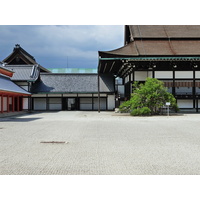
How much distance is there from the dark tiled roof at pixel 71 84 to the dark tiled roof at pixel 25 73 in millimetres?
1539

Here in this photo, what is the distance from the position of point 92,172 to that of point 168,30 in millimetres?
22916

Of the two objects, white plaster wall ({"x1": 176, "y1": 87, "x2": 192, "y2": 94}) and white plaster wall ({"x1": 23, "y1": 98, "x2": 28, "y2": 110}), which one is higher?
white plaster wall ({"x1": 176, "y1": 87, "x2": 192, "y2": 94})

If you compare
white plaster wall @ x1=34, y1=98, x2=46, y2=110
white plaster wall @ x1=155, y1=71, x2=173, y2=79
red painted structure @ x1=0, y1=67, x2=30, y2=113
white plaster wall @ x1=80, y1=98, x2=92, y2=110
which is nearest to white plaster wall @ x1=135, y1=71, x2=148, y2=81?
white plaster wall @ x1=155, y1=71, x2=173, y2=79

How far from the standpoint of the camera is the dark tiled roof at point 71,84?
26172 millimetres

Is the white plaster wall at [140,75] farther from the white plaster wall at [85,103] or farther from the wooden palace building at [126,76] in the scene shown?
the white plaster wall at [85,103]

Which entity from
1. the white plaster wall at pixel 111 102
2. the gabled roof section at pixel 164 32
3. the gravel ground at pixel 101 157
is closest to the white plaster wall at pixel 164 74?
the gabled roof section at pixel 164 32

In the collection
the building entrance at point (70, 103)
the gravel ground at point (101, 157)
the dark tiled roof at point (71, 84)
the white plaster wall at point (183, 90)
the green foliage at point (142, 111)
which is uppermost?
the dark tiled roof at point (71, 84)

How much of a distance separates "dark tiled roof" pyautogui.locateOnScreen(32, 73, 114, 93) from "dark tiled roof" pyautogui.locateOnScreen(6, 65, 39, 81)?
1539mm

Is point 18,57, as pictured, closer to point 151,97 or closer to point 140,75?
point 140,75

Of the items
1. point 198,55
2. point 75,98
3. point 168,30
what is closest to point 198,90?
point 198,55

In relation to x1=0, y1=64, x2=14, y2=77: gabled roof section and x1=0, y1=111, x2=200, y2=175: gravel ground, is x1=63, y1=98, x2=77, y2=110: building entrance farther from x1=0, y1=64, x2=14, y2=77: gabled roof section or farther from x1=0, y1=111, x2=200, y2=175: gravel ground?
x1=0, y1=111, x2=200, y2=175: gravel ground

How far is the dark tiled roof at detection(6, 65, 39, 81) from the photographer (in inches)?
991

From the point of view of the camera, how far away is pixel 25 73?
26.0 meters

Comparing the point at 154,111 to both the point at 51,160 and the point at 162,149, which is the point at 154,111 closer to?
the point at 162,149
